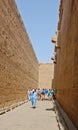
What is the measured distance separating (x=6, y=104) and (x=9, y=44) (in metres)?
2.91

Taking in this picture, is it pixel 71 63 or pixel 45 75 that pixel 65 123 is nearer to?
pixel 71 63

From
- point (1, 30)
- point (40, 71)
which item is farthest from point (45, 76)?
point (1, 30)

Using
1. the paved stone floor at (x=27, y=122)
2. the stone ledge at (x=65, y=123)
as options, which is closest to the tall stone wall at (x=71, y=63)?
the stone ledge at (x=65, y=123)

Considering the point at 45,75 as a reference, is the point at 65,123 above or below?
below

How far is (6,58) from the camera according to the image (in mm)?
17203

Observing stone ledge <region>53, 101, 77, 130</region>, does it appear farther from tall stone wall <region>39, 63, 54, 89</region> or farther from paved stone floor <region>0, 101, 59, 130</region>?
tall stone wall <region>39, 63, 54, 89</region>

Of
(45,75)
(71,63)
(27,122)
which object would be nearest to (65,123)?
(71,63)

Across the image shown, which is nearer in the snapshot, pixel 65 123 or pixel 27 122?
pixel 65 123

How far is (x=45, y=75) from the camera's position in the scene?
60656 millimetres

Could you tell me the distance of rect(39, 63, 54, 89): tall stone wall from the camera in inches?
2362

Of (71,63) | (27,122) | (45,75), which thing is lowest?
(27,122)

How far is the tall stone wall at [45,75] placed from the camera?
60000mm

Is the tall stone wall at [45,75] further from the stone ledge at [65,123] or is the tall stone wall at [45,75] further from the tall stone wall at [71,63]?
the stone ledge at [65,123]

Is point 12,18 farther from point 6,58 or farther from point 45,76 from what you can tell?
point 45,76
